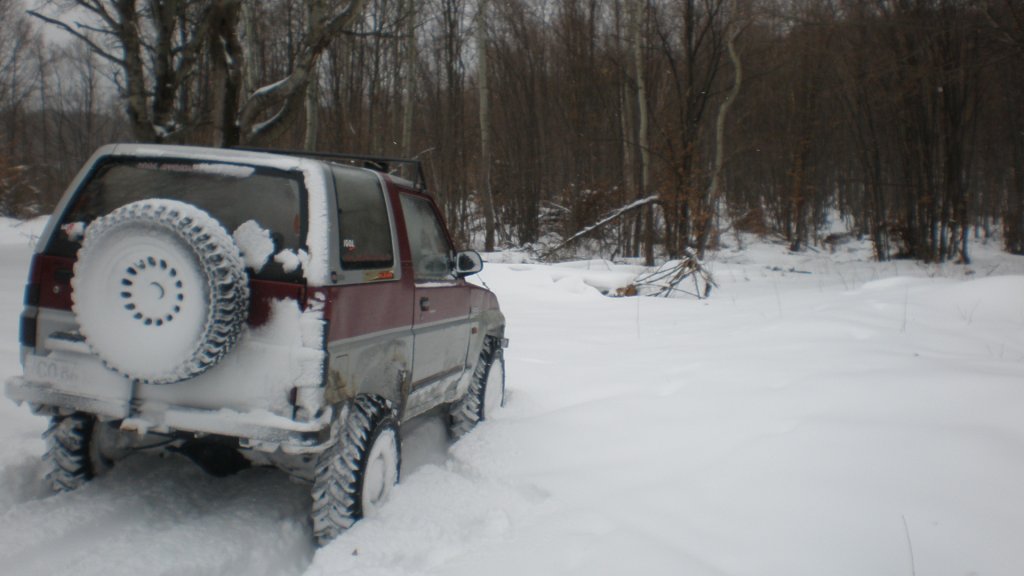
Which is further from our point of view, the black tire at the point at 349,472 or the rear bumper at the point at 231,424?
the black tire at the point at 349,472

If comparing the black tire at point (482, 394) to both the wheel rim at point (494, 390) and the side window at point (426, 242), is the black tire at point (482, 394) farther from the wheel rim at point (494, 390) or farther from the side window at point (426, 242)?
the side window at point (426, 242)

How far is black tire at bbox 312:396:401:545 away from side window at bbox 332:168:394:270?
0.72 metres

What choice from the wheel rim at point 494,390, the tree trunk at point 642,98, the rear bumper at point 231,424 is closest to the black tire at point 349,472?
the rear bumper at point 231,424

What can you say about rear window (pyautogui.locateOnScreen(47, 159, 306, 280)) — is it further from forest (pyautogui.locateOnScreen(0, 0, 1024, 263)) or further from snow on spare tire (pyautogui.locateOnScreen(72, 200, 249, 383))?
forest (pyautogui.locateOnScreen(0, 0, 1024, 263))

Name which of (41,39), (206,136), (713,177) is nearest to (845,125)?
(713,177)

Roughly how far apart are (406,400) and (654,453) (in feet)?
5.23

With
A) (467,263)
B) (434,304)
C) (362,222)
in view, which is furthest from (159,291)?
(467,263)

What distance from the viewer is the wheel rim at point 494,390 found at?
5492 millimetres

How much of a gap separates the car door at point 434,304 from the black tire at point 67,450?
5.80ft

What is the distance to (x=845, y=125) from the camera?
32281 millimetres

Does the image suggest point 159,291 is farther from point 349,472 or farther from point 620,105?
point 620,105

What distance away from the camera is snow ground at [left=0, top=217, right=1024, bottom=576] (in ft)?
9.79

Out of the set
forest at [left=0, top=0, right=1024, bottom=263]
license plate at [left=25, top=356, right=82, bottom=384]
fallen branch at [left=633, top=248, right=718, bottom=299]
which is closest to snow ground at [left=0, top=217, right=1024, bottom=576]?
license plate at [left=25, top=356, right=82, bottom=384]

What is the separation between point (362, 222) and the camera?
3.62 metres
